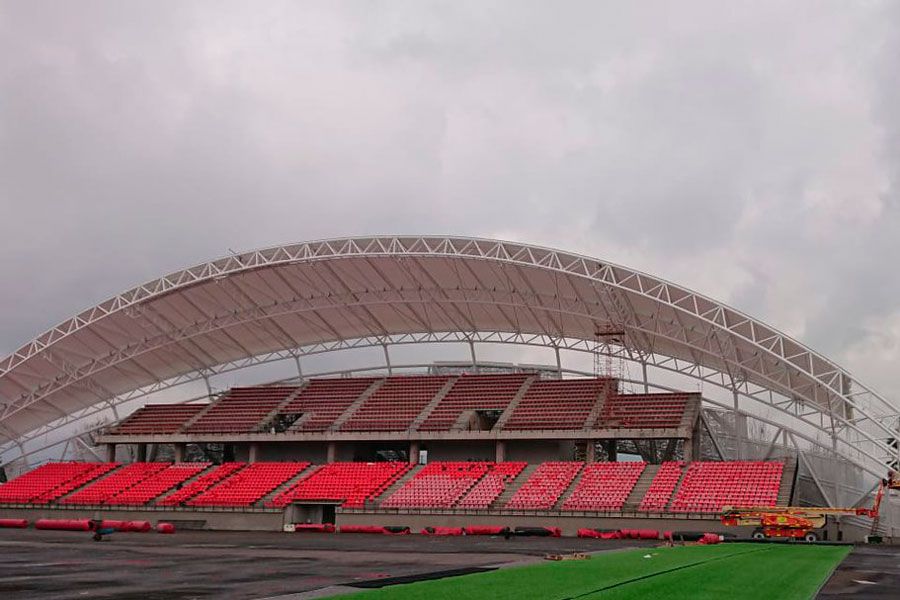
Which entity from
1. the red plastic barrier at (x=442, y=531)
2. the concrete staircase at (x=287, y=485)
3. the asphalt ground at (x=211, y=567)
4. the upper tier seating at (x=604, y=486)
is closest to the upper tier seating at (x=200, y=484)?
the concrete staircase at (x=287, y=485)

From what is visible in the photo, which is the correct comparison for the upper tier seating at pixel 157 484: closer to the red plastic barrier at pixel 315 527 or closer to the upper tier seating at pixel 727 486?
the red plastic barrier at pixel 315 527

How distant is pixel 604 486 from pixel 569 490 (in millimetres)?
2039

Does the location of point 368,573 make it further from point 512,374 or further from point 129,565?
point 512,374

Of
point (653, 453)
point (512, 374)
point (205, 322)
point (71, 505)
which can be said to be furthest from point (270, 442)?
point (653, 453)

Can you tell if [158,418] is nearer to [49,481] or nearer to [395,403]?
[49,481]

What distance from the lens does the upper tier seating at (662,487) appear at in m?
42.8

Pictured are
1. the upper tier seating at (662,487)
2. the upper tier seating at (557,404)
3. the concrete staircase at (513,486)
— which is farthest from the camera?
the upper tier seating at (557,404)

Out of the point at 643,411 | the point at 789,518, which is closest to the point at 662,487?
the point at 789,518

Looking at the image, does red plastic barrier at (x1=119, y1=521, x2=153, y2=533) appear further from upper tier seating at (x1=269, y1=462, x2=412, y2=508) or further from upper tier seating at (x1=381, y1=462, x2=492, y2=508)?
upper tier seating at (x1=381, y1=462, x2=492, y2=508)

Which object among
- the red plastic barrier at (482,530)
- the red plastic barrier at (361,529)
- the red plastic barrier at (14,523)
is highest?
the red plastic barrier at (482,530)

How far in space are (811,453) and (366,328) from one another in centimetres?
3129

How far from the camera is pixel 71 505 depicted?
5294cm

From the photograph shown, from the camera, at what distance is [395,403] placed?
194 feet

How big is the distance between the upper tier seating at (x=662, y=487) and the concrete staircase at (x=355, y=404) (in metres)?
22.5
